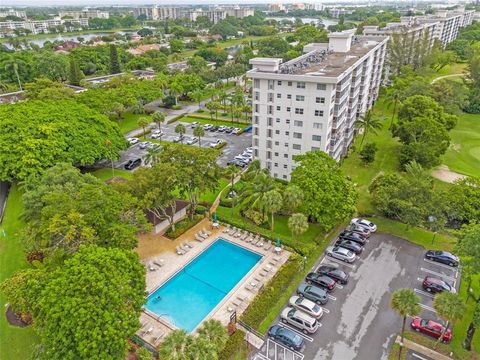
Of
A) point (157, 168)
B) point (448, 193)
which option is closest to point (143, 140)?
point (157, 168)

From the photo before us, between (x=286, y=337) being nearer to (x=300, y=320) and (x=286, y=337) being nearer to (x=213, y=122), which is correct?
(x=300, y=320)

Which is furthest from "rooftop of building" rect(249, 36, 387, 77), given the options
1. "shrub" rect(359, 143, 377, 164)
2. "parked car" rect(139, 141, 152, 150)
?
"parked car" rect(139, 141, 152, 150)

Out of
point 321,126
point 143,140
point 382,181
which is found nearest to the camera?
point 382,181

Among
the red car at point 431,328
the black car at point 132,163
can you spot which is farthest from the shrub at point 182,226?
the red car at point 431,328

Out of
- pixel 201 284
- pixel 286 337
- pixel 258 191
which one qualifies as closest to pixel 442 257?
pixel 286 337

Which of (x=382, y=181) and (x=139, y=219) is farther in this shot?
(x=382, y=181)

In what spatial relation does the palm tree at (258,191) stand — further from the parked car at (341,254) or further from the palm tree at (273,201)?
the parked car at (341,254)

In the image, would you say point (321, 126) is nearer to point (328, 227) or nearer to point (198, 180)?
point (328, 227)
